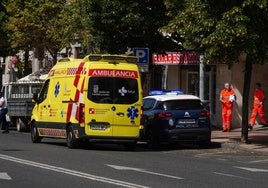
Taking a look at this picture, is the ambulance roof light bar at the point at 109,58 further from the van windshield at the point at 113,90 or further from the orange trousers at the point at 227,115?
the orange trousers at the point at 227,115

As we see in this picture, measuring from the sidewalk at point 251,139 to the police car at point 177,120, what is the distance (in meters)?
1.03

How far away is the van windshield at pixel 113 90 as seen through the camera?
731 inches

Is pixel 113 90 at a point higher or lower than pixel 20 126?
higher

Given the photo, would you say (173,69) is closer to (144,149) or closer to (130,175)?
(144,149)

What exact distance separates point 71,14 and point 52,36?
505 cm

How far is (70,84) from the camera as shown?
1914 cm

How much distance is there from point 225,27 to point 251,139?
5554mm

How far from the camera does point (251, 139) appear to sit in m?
22.3

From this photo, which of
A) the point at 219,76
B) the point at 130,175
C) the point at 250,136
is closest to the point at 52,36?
the point at 219,76

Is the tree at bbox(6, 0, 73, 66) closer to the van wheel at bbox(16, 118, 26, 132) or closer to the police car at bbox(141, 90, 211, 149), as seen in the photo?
the van wheel at bbox(16, 118, 26, 132)

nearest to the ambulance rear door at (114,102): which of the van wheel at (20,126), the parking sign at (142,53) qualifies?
the parking sign at (142,53)

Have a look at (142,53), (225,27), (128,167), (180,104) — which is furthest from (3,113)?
(128,167)

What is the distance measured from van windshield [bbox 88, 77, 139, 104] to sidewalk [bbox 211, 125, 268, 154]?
3665mm

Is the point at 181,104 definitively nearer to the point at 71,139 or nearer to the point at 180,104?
the point at 180,104
